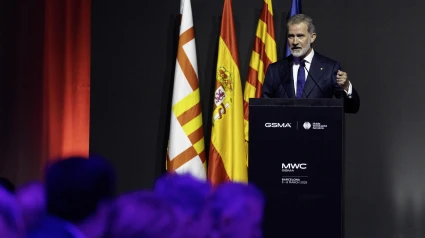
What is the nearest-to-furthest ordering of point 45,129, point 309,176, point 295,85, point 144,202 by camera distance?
1. point 144,202
2. point 309,176
3. point 295,85
4. point 45,129

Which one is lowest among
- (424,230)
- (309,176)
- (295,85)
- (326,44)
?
(424,230)

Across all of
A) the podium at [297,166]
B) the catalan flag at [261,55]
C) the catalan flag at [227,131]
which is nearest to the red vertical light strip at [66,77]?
the catalan flag at [227,131]

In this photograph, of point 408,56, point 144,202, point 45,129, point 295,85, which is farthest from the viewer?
point 408,56

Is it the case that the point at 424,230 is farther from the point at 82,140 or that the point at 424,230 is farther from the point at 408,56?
the point at 82,140

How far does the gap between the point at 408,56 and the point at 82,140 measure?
2801 mm

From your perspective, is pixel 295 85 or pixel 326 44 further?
pixel 326 44

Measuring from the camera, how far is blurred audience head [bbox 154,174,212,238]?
860 millimetres

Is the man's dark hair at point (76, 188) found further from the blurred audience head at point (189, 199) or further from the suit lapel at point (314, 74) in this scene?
the suit lapel at point (314, 74)

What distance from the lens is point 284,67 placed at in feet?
14.4

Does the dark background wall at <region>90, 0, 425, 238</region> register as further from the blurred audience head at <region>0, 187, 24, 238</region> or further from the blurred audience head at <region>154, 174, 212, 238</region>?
the blurred audience head at <region>0, 187, 24, 238</region>

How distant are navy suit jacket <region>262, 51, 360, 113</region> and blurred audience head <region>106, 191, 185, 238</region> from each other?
350 centimetres

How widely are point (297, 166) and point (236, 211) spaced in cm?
293

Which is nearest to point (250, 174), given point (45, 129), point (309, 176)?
point (309, 176)

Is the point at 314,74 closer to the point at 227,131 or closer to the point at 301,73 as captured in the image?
the point at 301,73
